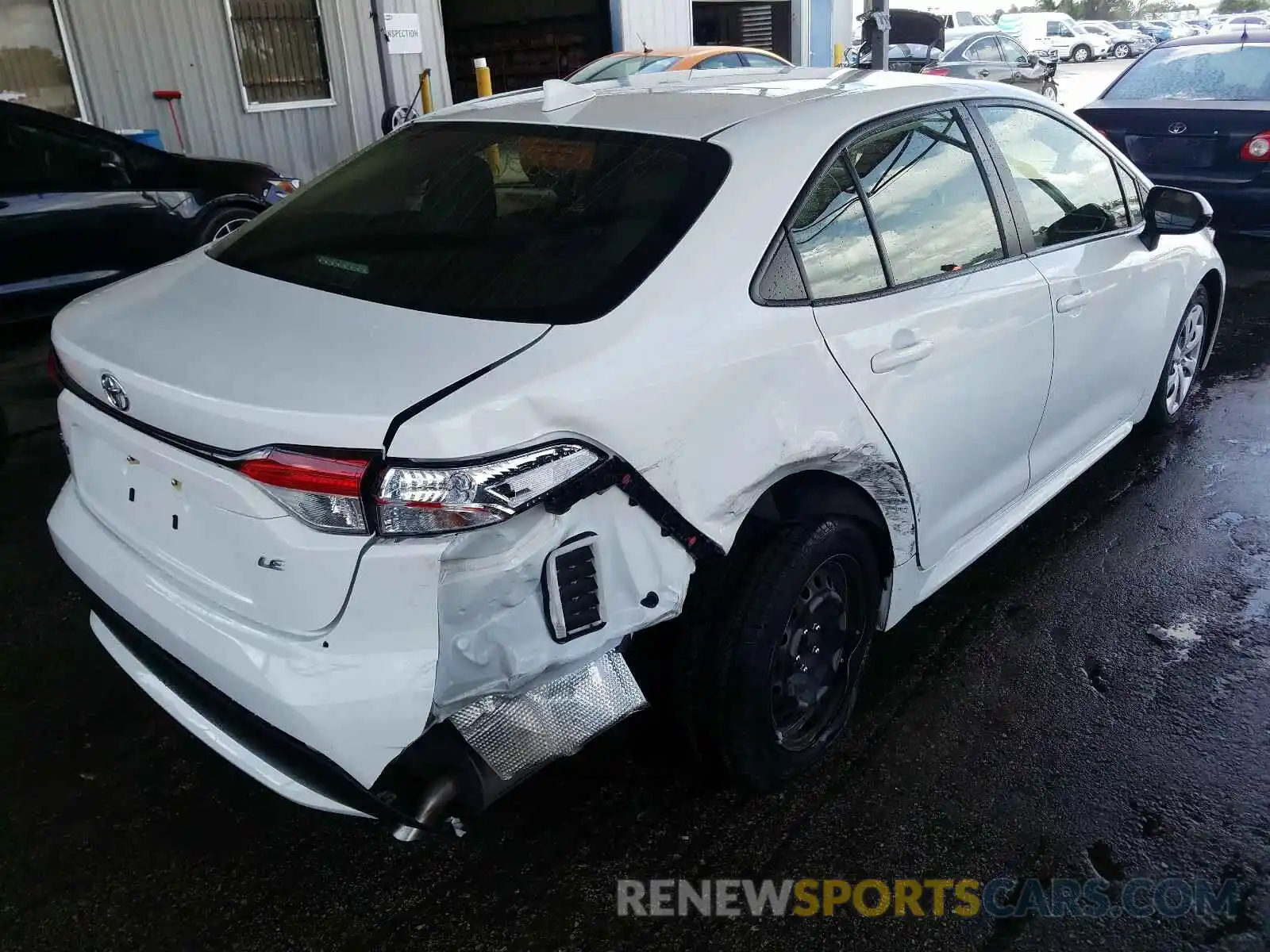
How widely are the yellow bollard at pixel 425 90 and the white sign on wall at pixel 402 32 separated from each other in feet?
0.91

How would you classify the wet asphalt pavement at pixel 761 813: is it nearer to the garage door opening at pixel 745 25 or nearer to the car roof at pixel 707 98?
the car roof at pixel 707 98

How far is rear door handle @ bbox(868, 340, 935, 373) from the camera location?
242cm

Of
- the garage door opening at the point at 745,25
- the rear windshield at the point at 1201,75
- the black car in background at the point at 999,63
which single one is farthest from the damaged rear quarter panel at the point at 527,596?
the black car in background at the point at 999,63

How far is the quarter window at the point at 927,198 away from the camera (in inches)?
102

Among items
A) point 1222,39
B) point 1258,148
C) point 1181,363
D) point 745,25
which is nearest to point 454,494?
point 1181,363

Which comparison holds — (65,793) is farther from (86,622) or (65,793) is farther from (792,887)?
(792,887)

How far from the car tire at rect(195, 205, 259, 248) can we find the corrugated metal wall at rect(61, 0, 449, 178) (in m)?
2.76

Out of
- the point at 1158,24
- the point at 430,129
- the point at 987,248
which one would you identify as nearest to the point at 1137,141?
the point at 987,248

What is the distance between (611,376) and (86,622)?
90.5 inches

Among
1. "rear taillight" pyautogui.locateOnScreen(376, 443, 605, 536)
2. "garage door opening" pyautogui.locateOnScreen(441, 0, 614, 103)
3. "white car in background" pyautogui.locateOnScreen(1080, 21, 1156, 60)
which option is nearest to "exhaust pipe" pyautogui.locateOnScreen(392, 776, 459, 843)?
"rear taillight" pyautogui.locateOnScreen(376, 443, 605, 536)

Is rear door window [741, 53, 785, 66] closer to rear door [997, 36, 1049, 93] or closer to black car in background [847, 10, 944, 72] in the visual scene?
black car in background [847, 10, 944, 72]

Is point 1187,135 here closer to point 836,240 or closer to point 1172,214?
point 1172,214

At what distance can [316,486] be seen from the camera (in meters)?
1.77

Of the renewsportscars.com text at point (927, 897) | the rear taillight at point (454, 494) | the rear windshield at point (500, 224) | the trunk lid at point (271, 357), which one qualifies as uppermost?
the rear windshield at point (500, 224)
